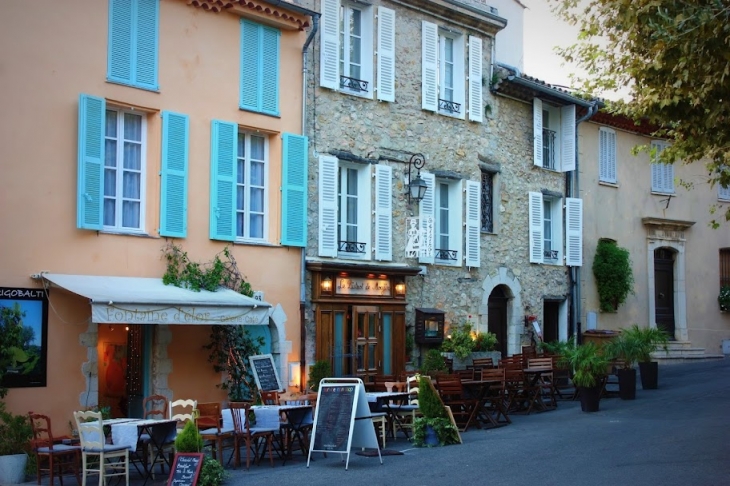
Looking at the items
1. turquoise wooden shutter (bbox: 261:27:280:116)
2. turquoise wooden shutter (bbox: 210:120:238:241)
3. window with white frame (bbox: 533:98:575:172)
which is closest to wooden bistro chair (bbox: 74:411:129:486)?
turquoise wooden shutter (bbox: 210:120:238:241)

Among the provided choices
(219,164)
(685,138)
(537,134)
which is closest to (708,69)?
(685,138)

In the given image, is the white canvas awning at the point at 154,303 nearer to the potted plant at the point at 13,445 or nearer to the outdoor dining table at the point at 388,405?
the potted plant at the point at 13,445

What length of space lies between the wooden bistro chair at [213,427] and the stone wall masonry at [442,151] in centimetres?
448

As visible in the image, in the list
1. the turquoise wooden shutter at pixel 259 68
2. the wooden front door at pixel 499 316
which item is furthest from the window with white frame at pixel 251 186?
the wooden front door at pixel 499 316

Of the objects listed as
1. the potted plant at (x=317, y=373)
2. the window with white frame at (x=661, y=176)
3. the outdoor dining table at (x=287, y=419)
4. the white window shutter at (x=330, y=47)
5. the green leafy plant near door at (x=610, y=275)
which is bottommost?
the outdoor dining table at (x=287, y=419)

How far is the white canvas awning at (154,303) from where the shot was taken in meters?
11.9

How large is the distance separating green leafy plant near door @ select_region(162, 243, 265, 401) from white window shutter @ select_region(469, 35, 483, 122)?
6.93m

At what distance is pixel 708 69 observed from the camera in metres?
9.83

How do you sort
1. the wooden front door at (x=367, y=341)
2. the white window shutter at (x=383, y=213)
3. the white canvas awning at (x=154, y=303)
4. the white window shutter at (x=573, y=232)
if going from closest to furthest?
the white canvas awning at (x=154, y=303)
the wooden front door at (x=367, y=341)
the white window shutter at (x=383, y=213)
the white window shutter at (x=573, y=232)

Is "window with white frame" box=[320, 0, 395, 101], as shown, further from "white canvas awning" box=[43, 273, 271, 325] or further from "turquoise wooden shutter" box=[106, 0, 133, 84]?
"white canvas awning" box=[43, 273, 271, 325]

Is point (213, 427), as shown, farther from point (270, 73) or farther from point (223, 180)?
point (270, 73)

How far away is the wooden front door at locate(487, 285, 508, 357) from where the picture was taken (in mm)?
20391

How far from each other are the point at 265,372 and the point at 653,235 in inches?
544

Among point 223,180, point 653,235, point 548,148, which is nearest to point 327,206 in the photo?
point 223,180
